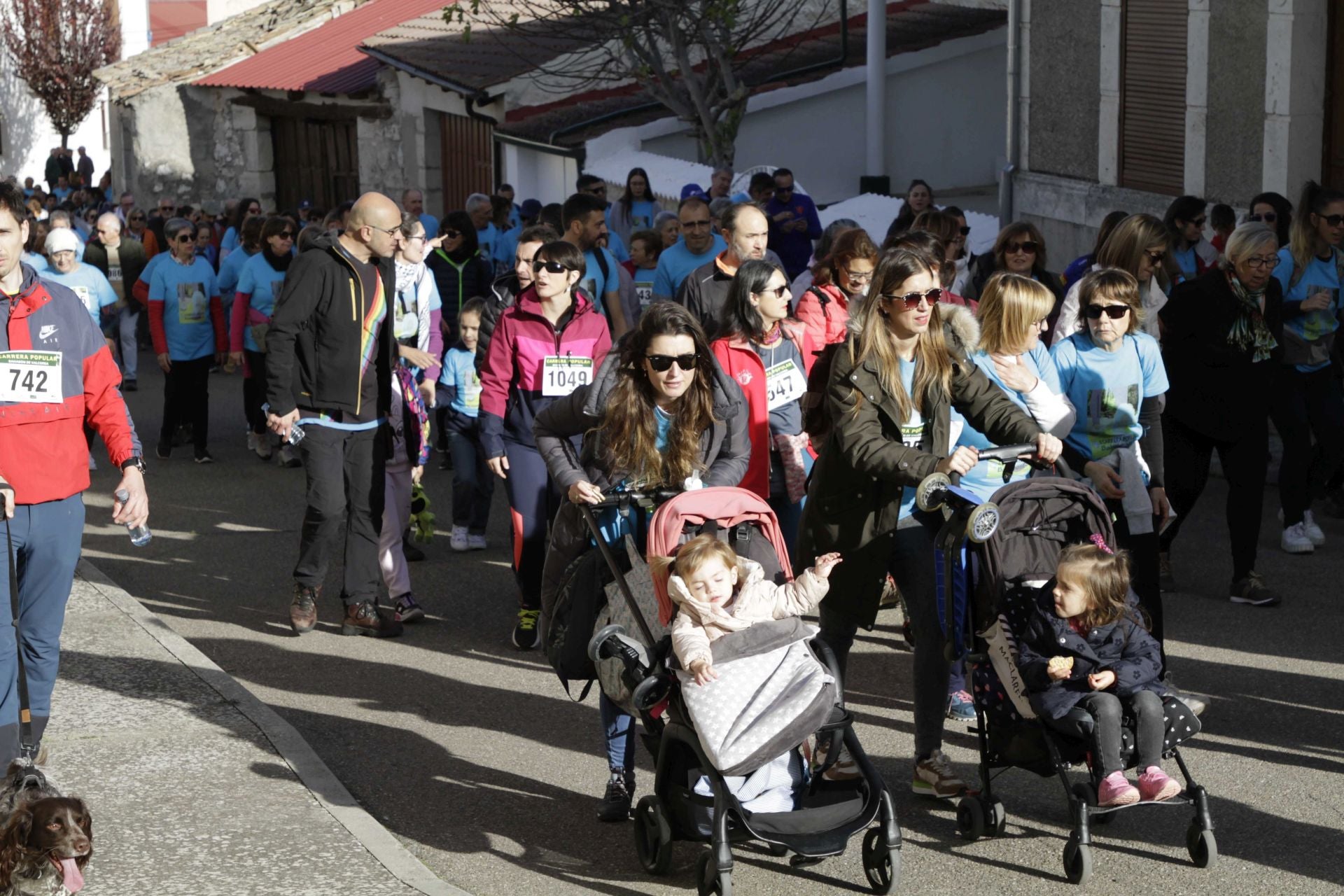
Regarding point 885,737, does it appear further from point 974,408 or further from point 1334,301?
point 1334,301

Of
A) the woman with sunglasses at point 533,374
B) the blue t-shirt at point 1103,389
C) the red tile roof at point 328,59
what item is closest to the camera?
the blue t-shirt at point 1103,389

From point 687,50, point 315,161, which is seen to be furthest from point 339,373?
point 315,161

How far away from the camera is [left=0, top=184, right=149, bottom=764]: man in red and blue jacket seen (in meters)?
5.60

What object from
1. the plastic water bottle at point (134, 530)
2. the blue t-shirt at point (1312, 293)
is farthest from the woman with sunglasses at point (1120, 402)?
the plastic water bottle at point (134, 530)

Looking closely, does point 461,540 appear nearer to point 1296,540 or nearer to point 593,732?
point 593,732

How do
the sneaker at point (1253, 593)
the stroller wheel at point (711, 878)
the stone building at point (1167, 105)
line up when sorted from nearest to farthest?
1. the stroller wheel at point (711, 878)
2. the sneaker at point (1253, 593)
3. the stone building at point (1167, 105)

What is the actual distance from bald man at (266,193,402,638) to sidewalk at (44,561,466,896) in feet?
3.10

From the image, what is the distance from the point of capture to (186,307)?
14.0 metres

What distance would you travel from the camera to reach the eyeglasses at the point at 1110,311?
22.6ft

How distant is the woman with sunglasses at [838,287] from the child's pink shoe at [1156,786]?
3.12 m

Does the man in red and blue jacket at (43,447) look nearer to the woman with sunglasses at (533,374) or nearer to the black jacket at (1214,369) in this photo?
the woman with sunglasses at (533,374)

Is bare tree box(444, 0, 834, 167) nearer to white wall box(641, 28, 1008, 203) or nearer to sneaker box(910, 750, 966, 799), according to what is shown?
white wall box(641, 28, 1008, 203)

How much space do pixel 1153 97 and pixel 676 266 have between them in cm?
Answer: 637

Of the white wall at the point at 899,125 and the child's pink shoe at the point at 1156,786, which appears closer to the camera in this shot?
the child's pink shoe at the point at 1156,786
